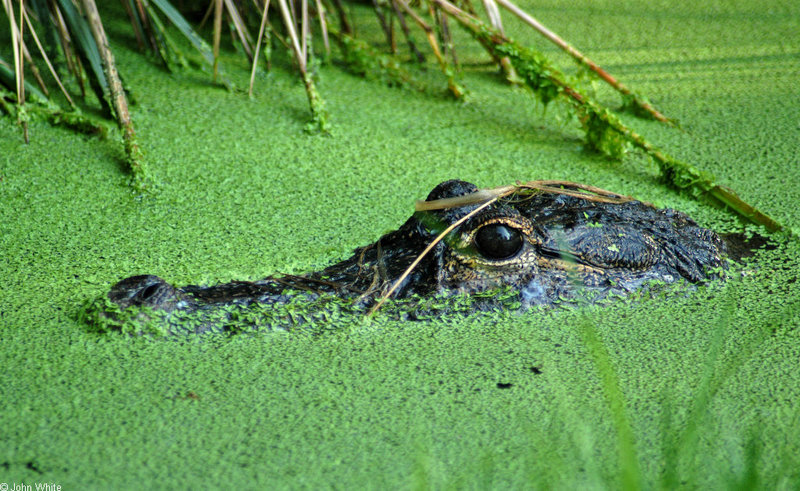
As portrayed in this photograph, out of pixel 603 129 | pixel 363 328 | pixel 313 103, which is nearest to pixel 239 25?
pixel 313 103

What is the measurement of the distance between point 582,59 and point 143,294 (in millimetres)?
2138

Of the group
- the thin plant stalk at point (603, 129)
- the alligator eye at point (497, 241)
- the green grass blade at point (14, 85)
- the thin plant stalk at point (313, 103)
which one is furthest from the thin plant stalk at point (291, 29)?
the alligator eye at point (497, 241)

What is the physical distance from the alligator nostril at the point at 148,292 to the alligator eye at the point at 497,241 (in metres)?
0.87

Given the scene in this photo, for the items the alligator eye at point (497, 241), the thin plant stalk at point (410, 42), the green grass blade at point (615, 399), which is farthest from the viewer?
the thin plant stalk at point (410, 42)

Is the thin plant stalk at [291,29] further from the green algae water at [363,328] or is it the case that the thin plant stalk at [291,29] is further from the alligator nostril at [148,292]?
the alligator nostril at [148,292]

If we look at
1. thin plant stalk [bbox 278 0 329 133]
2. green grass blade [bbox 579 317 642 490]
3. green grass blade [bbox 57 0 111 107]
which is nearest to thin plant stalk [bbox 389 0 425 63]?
thin plant stalk [bbox 278 0 329 133]

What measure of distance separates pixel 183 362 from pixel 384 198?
1153mm

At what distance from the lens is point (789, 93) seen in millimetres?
3561

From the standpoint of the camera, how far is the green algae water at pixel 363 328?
1.62 meters

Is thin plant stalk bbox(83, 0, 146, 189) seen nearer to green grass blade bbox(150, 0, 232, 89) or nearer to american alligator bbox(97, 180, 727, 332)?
green grass blade bbox(150, 0, 232, 89)

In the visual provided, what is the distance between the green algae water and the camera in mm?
1625

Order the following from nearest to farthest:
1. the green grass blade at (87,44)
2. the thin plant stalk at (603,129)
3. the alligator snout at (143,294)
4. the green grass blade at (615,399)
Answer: the green grass blade at (615,399), the alligator snout at (143,294), the thin plant stalk at (603,129), the green grass blade at (87,44)

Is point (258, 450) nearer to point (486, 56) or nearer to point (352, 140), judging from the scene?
point (352, 140)

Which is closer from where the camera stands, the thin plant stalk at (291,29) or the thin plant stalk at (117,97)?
the thin plant stalk at (117,97)
